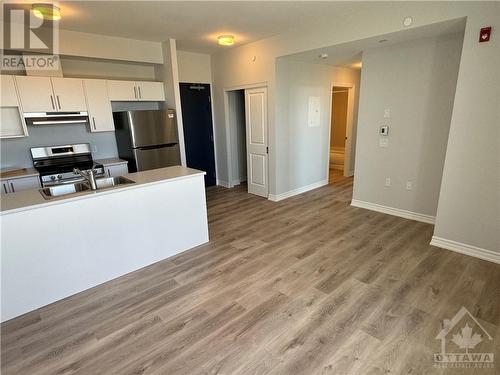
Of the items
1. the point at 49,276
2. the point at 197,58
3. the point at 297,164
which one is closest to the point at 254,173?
the point at 297,164

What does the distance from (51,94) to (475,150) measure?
510cm

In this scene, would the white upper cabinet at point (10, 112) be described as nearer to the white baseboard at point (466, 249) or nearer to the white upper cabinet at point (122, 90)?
the white upper cabinet at point (122, 90)

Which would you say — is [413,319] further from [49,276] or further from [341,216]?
[49,276]

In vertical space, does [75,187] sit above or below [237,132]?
below

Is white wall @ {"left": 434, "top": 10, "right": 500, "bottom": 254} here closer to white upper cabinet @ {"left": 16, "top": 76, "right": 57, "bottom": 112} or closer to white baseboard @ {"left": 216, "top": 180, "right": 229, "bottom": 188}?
white baseboard @ {"left": 216, "top": 180, "right": 229, "bottom": 188}

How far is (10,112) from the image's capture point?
3.43 meters

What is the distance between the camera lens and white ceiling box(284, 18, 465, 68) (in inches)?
111

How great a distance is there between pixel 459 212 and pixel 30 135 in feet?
18.3

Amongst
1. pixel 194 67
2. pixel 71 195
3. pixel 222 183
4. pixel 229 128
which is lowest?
pixel 222 183

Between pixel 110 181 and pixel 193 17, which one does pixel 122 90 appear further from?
pixel 110 181

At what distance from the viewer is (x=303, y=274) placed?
103 inches

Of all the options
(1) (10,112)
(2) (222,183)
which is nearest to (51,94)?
(1) (10,112)

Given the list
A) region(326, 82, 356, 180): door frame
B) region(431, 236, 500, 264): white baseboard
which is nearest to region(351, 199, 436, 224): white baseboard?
region(431, 236, 500, 264): white baseboard

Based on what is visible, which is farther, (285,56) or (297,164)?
(297,164)
